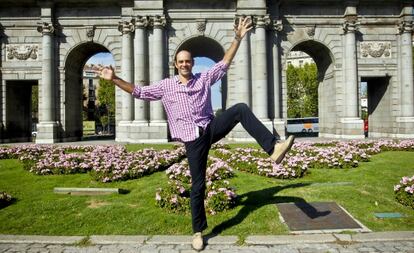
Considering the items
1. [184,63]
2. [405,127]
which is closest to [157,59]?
[184,63]

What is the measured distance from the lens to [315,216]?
705 centimetres

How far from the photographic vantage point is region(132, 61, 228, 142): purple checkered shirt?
222 inches

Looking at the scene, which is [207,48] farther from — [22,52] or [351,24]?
[22,52]

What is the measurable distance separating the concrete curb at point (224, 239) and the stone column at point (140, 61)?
59.3ft

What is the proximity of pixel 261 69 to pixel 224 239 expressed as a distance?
765 inches

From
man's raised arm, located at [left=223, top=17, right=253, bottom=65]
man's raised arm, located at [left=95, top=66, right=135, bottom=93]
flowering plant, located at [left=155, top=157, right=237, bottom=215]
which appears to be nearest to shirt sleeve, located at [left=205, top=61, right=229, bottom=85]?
man's raised arm, located at [left=223, top=17, right=253, bottom=65]

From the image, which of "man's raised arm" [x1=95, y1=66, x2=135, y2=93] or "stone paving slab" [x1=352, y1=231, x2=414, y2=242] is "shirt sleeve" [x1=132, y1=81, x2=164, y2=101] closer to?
"man's raised arm" [x1=95, y1=66, x2=135, y2=93]

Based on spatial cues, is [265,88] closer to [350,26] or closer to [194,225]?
[350,26]

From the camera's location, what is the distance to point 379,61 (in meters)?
26.6

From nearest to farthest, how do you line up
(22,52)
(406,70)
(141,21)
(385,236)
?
(385,236)
(141,21)
(22,52)
(406,70)

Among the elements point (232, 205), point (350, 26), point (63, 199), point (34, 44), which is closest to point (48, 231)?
point (63, 199)

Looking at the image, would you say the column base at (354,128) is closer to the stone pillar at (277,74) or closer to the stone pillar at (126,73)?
the stone pillar at (277,74)

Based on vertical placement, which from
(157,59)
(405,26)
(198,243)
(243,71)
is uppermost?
(405,26)

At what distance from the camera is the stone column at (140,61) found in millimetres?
23875
